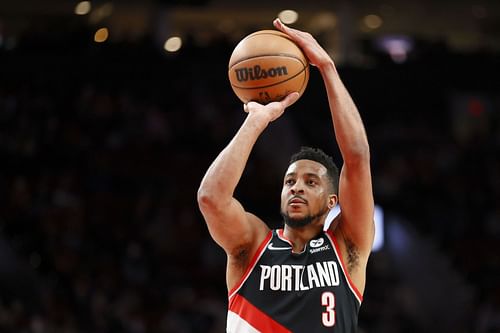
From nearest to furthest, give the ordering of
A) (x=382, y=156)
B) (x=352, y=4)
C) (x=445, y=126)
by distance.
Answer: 1. (x=382, y=156)
2. (x=445, y=126)
3. (x=352, y=4)

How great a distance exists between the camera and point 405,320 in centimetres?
1405

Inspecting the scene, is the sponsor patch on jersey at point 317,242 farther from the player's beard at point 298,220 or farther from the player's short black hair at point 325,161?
the player's short black hair at point 325,161

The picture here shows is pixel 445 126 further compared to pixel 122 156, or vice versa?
pixel 445 126

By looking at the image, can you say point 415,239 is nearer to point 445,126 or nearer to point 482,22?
point 445,126

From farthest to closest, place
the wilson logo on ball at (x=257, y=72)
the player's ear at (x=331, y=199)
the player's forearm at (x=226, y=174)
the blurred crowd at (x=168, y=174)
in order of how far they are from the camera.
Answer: the blurred crowd at (x=168, y=174) < the player's ear at (x=331, y=199) < the wilson logo on ball at (x=257, y=72) < the player's forearm at (x=226, y=174)

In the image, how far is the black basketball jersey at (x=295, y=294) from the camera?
14.2 ft

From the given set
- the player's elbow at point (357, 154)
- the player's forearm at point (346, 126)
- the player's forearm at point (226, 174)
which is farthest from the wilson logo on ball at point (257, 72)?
the player's elbow at point (357, 154)

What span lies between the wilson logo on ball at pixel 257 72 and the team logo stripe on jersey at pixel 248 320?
1.16 meters

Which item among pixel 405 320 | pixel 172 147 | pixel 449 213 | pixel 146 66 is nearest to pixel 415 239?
pixel 449 213

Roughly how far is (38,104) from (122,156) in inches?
69.7

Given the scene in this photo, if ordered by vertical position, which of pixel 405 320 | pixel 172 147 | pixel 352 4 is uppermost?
pixel 352 4

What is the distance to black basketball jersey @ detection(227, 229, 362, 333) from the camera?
4336mm

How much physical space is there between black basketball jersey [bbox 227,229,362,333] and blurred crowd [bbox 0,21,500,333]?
740 cm

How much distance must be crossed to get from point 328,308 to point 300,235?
1.61 ft
